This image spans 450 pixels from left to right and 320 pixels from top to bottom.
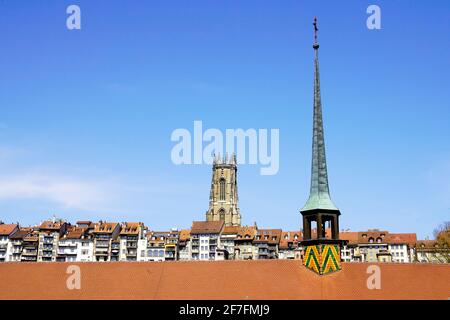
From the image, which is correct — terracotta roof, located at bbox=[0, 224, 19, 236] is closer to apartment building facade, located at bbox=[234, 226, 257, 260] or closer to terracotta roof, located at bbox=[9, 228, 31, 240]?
terracotta roof, located at bbox=[9, 228, 31, 240]

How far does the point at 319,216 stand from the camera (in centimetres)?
3862

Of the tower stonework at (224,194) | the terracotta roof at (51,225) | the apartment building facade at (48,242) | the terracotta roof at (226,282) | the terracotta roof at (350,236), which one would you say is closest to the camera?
the terracotta roof at (226,282)

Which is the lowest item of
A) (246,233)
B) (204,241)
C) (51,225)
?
(204,241)

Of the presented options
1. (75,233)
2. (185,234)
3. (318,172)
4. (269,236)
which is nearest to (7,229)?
(75,233)

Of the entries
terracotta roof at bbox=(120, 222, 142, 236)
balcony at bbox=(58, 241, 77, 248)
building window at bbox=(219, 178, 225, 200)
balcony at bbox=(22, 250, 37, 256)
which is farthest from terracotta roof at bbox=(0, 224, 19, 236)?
building window at bbox=(219, 178, 225, 200)

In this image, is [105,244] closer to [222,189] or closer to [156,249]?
[156,249]

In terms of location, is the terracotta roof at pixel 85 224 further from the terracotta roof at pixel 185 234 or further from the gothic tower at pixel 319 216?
the gothic tower at pixel 319 216

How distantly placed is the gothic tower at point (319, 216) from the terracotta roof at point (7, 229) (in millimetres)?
108188

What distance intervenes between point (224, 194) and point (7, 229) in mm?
72328

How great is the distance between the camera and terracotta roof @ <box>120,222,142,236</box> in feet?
421

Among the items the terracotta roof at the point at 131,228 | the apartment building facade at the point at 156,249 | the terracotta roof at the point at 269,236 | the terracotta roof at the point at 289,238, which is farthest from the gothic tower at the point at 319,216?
the terracotta roof at the point at 131,228

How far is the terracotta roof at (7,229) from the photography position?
131 metres

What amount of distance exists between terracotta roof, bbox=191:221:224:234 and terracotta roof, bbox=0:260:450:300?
9166 cm

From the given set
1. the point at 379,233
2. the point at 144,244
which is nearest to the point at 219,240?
the point at 144,244
